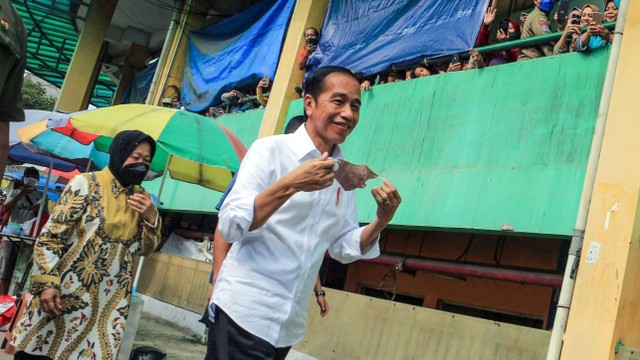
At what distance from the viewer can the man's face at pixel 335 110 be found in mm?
2348

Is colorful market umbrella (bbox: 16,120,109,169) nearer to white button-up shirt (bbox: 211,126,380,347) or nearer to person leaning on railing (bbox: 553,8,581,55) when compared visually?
person leaning on railing (bbox: 553,8,581,55)

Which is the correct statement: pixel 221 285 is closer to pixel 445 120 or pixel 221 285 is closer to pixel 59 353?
pixel 59 353

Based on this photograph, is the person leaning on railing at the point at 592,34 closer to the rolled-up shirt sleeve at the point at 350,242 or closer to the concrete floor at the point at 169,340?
the rolled-up shirt sleeve at the point at 350,242

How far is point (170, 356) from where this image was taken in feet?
23.0

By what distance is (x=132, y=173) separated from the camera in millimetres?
3812

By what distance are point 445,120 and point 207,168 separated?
2908 mm

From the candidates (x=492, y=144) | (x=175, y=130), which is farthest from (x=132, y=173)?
(x=492, y=144)

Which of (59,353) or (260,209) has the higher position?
(260,209)

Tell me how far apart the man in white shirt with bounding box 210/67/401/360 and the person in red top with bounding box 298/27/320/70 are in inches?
294

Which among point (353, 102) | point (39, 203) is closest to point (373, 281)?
point (39, 203)

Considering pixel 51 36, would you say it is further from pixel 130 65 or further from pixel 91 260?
pixel 91 260

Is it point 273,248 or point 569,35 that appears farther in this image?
point 569,35

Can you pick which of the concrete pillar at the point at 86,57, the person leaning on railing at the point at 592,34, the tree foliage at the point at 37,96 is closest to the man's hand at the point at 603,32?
the person leaning on railing at the point at 592,34

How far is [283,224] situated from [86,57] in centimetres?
1726
